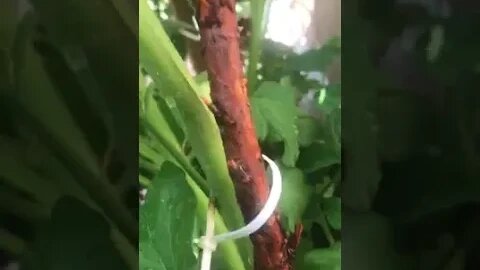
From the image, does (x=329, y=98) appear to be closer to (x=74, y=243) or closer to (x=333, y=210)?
(x=333, y=210)

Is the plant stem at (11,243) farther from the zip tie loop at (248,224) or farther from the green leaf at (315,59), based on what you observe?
the green leaf at (315,59)

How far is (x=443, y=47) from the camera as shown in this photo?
33.2 inches

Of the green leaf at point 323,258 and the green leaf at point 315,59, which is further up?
the green leaf at point 315,59

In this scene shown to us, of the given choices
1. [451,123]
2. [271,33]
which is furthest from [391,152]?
[271,33]

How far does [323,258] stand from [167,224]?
0.57ft

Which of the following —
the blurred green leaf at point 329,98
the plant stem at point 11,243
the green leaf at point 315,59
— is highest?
the green leaf at point 315,59

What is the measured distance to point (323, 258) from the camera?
0.81 metres

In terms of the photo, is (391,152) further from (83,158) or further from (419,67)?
(83,158)

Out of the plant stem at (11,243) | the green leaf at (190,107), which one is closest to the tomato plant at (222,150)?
the green leaf at (190,107)

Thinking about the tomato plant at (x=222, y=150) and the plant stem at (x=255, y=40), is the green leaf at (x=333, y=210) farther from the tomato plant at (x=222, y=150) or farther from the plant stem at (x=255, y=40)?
the plant stem at (x=255, y=40)

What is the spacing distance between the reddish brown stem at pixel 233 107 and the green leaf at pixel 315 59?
0.20 feet

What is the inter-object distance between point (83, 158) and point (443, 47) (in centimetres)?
42

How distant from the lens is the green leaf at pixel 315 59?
0.80 metres

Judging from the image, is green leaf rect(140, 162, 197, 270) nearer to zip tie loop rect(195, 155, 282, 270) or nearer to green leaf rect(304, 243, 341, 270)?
zip tie loop rect(195, 155, 282, 270)
